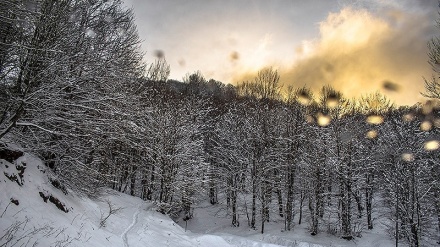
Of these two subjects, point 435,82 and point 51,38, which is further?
point 435,82

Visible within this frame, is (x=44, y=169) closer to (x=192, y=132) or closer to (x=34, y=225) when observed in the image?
(x=34, y=225)

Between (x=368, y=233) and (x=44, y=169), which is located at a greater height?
(x=44, y=169)

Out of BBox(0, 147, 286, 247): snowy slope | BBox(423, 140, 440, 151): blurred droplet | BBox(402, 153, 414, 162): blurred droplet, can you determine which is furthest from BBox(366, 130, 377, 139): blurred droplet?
BBox(0, 147, 286, 247): snowy slope

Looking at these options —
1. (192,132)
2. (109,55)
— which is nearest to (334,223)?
(192,132)

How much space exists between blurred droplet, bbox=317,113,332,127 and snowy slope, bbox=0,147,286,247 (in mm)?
18040

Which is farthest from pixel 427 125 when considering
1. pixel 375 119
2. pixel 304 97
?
pixel 304 97

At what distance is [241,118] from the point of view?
96.6 ft

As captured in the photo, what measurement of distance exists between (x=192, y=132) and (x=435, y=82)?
16.5 m

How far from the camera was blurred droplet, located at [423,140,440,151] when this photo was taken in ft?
74.5

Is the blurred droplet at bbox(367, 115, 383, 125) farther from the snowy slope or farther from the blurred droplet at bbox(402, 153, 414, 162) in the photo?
the snowy slope

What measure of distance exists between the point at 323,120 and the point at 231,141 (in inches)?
383

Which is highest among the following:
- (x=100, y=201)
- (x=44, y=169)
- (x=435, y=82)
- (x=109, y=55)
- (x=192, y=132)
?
(x=435, y=82)

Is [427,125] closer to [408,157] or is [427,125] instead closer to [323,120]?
[408,157]

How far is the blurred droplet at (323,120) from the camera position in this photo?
28284 mm
